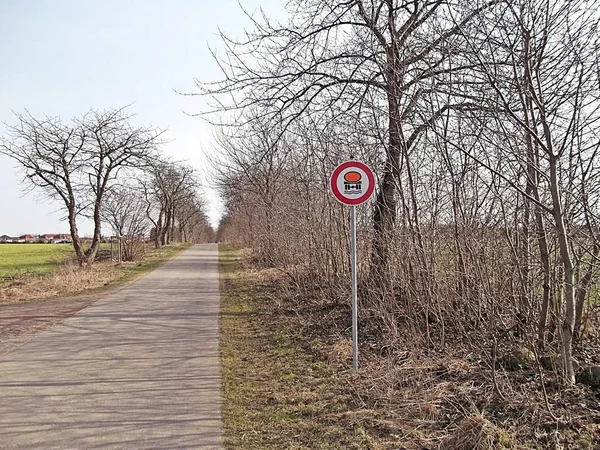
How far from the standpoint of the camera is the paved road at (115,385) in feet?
14.4

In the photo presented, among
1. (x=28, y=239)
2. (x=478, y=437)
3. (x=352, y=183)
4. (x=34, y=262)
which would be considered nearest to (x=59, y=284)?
(x=352, y=183)

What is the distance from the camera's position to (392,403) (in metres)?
4.96

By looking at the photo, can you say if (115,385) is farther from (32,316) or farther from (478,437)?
(32,316)

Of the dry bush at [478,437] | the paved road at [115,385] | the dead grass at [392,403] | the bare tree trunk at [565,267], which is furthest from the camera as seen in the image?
the bare tree trunk at [565,267]

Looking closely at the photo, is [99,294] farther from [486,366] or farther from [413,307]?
[486,366]

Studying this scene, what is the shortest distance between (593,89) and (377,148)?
3896mm

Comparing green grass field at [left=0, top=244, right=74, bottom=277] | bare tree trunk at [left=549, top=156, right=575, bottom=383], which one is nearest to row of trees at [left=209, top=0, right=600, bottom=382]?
bare tree trunk at [left=549, top=156, right=575, bottom=383]

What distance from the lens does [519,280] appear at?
5.97 metres

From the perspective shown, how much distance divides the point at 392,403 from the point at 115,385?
2997 mm

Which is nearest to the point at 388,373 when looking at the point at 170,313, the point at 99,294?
the point at 170,313

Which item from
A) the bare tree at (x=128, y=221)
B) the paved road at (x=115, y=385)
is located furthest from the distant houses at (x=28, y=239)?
the paved road at (x=115, y=385)

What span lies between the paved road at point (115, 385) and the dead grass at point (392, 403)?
0.33 meters

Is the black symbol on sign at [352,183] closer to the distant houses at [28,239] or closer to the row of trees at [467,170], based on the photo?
the row of trees at [467,170]

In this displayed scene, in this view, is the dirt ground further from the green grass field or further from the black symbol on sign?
the green grass field
